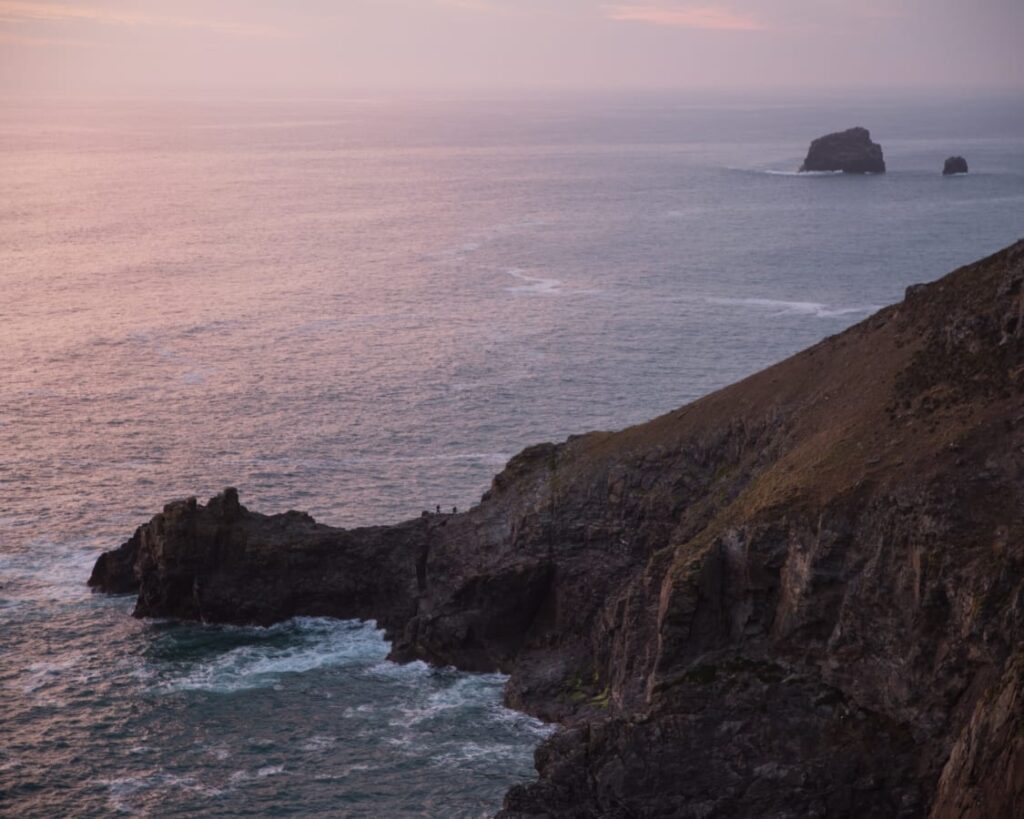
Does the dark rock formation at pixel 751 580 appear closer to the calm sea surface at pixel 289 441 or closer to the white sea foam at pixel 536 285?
the calm sea surface at pixel 289 441

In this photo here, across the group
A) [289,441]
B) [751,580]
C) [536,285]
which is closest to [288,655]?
[751,580]

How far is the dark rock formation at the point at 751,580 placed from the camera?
191 feet

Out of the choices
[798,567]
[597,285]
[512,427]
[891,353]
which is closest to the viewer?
[798,567]

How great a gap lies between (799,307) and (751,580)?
112 meters

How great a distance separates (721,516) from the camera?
7175cm

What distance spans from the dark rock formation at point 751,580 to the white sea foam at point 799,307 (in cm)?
8593

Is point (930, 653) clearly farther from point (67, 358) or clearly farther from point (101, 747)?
point (67, 358)

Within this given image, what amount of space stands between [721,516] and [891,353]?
14337 millimetres

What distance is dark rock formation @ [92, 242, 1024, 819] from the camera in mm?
58312

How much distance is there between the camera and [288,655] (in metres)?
80.6

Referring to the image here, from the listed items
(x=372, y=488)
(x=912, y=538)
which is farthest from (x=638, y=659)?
(x=372, y=488)

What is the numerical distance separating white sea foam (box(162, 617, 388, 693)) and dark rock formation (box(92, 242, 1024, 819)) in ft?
4.65

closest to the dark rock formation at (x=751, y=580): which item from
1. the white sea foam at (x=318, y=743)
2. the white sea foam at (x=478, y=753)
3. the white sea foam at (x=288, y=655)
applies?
the white sea foam at (x=288, y=655)

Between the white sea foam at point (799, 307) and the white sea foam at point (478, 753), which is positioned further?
the white sea foam at point (799, 307)
